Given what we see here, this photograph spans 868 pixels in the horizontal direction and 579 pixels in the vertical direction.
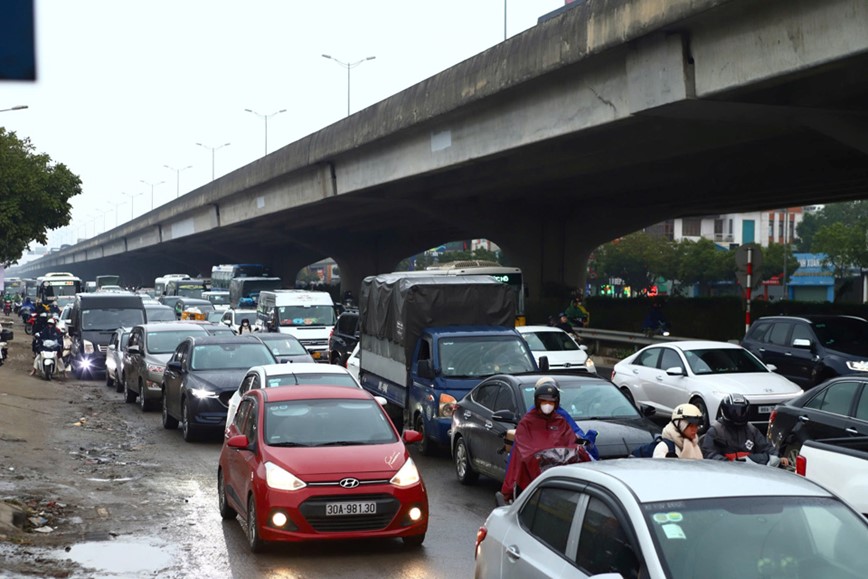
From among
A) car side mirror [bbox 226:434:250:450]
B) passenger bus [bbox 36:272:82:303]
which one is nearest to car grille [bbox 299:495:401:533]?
car side mirror [bbox 226:434:250:450]

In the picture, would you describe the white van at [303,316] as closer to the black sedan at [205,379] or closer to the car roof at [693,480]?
the black sedan at [205,379]

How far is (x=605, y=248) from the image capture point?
11044 cm

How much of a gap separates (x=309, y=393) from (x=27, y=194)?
41064mm

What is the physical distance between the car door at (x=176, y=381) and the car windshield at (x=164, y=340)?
12.1 feet

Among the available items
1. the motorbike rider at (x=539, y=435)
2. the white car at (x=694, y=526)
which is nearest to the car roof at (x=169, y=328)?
the motorbike rider at (x=539, y=435)

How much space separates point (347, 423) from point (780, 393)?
347 inches

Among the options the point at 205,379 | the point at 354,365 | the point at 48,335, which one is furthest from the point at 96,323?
the point at 205,379

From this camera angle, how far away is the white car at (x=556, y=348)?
24.2 meters

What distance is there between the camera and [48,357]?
31.1 metres

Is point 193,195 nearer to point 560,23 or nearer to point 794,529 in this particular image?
point 560,23

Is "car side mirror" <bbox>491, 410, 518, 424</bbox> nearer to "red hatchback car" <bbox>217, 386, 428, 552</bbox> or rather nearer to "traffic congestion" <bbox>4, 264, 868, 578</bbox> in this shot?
"traffic congestion" <bbox>4, 264, 868, 578</bbox>

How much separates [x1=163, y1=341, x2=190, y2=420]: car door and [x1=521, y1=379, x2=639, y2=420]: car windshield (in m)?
8.05

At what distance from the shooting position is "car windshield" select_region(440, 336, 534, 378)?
17.7 metres

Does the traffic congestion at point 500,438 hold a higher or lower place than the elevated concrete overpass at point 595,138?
lower
